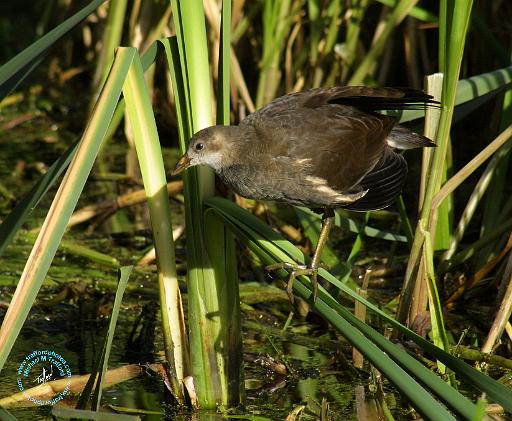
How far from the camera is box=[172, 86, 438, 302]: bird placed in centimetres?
272

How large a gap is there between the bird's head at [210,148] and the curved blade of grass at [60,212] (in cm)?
39

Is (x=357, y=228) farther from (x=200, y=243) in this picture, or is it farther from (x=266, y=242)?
(x=266, y=242)

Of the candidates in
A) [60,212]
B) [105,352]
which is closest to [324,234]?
[105,352]

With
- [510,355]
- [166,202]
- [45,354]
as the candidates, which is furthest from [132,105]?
[510,355]

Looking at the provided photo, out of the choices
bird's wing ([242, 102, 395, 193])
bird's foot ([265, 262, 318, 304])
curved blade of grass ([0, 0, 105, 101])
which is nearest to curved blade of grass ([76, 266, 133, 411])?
bird's foot ([265, 262, 318, 304])

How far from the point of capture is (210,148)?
2529mm

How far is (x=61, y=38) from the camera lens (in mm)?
2068

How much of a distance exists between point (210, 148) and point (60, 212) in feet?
2.31

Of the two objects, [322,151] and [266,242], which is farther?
[322,151]

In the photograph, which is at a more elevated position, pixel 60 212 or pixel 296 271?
pixel 60 212

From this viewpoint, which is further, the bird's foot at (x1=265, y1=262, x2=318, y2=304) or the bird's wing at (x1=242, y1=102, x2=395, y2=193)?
the bird's wing at (x1=242, y1=102, x2=395, y2=193)

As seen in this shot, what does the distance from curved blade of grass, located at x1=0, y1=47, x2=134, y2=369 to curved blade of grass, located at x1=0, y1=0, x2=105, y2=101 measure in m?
0.13

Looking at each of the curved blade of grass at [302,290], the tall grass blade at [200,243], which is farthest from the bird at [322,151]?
the curved blade of grass at [302,290]

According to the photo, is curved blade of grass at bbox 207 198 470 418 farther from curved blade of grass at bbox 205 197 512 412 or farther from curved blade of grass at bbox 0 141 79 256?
curved blade of grass at bbox 0 141 79 256
